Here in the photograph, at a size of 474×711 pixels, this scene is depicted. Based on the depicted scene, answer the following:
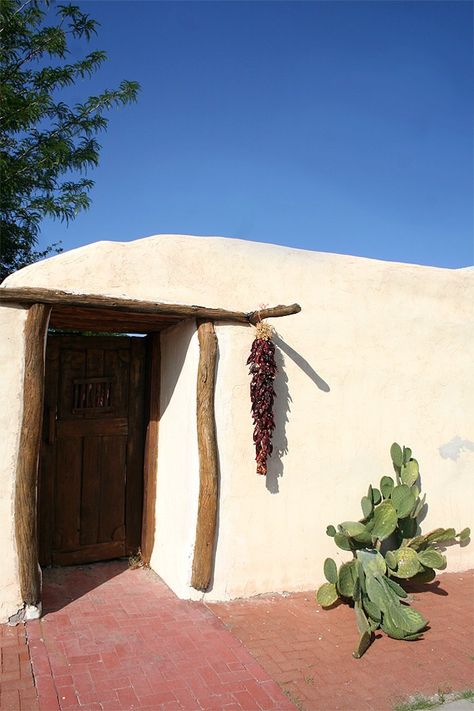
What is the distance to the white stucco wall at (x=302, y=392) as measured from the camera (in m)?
4.91

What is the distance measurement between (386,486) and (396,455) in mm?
358

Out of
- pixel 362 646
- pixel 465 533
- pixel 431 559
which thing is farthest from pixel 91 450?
pixel 465 533

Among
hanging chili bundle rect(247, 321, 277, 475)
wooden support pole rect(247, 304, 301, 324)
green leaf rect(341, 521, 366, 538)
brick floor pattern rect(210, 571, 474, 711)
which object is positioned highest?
wooden support pole rect(247, 304, 301, 324)

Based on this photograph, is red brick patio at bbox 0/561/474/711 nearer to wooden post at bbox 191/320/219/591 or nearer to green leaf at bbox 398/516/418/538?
wooden post at bbox 191/320/219/591

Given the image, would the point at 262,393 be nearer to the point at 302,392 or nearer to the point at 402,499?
the point at 302,392

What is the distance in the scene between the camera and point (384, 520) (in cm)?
480

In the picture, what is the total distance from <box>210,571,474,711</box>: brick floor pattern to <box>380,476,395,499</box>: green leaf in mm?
940

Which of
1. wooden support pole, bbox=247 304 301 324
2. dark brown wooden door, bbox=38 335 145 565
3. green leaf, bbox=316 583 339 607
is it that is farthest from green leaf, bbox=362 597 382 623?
dark brown wooden door, bbox=38 335 145 565

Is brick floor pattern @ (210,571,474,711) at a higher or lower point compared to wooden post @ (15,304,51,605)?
lower

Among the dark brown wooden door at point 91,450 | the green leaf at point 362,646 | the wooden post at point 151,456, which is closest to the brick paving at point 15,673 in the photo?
the dark brown wooden door at point 91,450

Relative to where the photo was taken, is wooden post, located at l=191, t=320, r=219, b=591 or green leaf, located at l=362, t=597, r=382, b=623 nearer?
green leaf, located at l=362, t=597, r=382, b=623

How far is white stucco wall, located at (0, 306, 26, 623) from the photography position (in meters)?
4.21

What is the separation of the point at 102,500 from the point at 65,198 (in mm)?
5222

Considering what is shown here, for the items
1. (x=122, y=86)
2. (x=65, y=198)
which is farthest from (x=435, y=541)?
(x=122, y=86)
